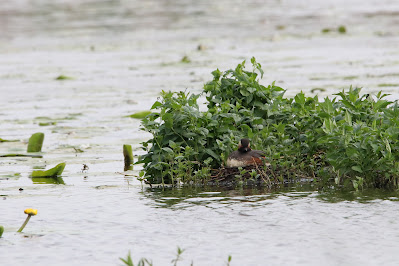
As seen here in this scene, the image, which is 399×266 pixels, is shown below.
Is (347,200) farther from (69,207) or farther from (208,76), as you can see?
(208,76)

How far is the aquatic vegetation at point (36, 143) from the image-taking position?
9.09 meters

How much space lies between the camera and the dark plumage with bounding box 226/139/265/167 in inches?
275

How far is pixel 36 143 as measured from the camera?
9.15 meters

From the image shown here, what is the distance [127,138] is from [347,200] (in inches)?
162

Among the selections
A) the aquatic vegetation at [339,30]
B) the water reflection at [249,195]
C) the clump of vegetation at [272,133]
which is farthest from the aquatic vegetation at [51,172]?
the aquatic vegetation at [339,30]

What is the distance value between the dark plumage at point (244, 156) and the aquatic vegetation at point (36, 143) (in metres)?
2.87

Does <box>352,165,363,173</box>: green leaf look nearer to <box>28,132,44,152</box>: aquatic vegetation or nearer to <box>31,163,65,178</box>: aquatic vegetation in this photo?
<box>31,163,65,178</box>: aquatic vegetation

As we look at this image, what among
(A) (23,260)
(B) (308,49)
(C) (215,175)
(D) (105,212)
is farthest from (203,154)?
(B) (308,49)

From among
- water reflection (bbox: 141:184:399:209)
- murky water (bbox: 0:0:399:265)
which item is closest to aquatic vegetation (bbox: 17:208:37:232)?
murky water (bbox: 0:0:399:265)

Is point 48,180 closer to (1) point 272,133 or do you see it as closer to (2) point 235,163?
(2) point 235,163

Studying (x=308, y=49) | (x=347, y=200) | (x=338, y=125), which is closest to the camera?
(x=347, y=200)

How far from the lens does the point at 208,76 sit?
1549 centimetres

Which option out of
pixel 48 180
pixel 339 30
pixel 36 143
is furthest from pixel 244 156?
pixel 339 30

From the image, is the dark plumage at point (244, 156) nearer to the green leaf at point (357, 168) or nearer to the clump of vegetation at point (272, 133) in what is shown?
the clump of vegetation at point (272, 133)
